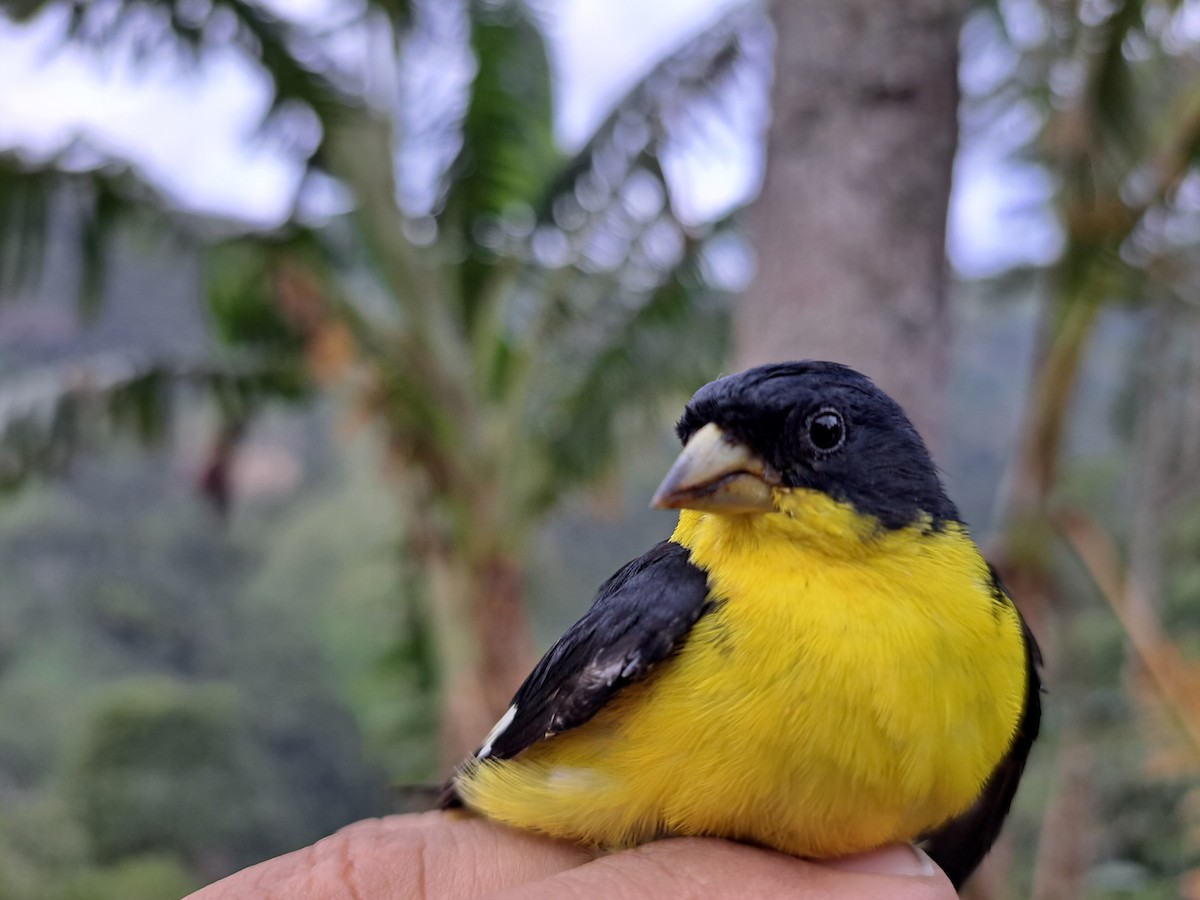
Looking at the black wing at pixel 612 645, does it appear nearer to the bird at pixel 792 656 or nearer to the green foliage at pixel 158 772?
the bird at pixel 792 656

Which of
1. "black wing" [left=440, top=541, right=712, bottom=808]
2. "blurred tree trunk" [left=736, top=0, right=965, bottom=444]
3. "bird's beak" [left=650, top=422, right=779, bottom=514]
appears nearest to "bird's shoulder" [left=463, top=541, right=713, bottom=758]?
"black wing" [left=440, top=541, right=712, bottom=808]

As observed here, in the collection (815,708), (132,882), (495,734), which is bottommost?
(132,882)

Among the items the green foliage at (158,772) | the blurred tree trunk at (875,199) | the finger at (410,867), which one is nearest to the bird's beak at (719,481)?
the finger at (410,867)

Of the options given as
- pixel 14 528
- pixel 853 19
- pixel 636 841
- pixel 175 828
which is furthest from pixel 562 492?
pixel 14 528

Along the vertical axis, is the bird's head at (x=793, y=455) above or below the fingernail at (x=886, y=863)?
above

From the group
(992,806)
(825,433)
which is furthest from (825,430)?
(992,806)

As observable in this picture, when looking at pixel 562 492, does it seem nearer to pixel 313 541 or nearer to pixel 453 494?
pixel 453 494

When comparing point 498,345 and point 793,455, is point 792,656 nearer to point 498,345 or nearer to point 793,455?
point 793,455
